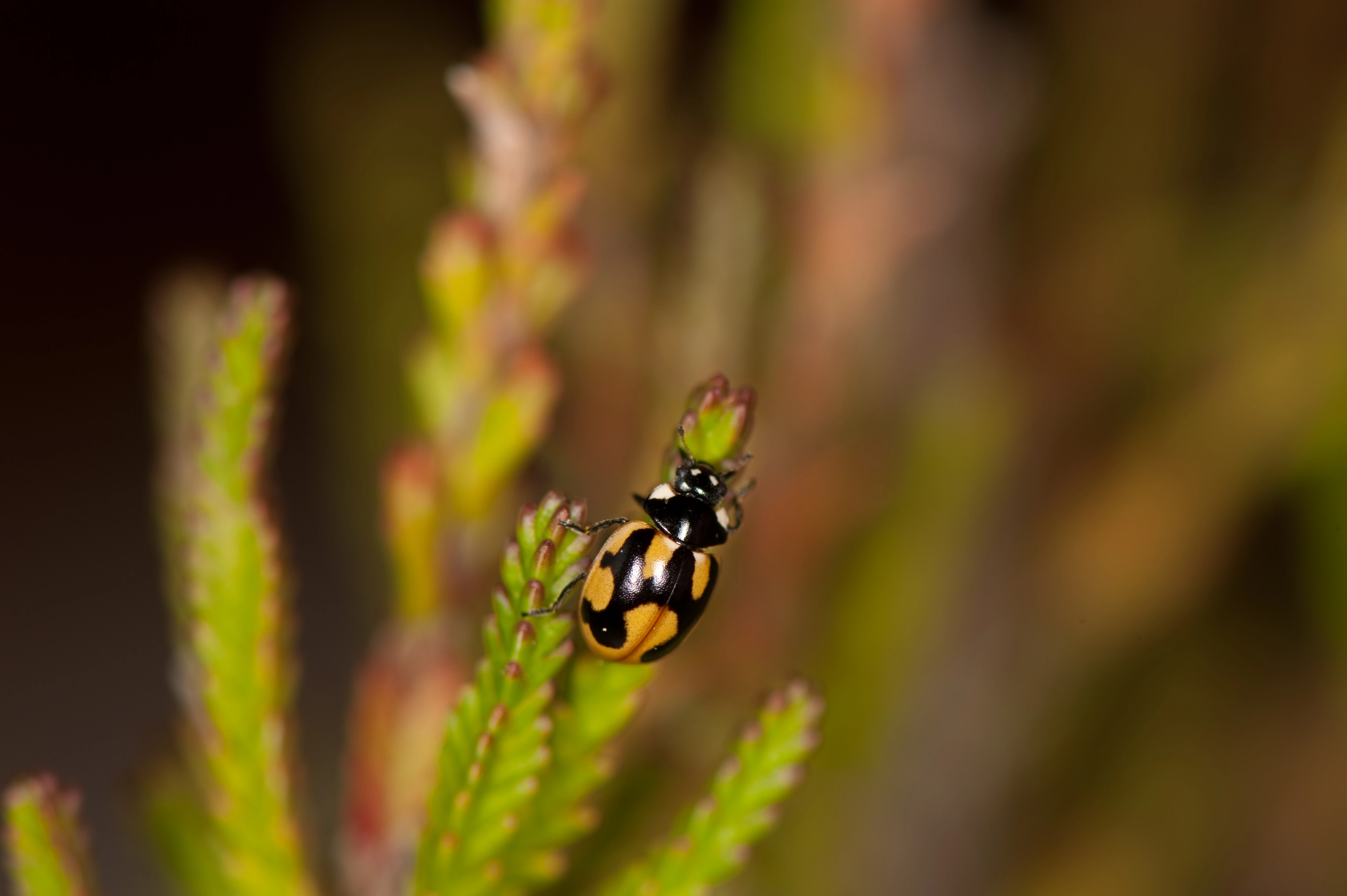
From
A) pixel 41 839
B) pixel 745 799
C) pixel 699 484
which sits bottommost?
pixel 745 799

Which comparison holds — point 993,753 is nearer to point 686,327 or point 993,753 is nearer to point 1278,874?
point 1278,874

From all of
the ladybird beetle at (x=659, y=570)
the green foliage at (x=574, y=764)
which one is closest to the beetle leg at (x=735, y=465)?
the ladybird beetle at (x=659, y=570)

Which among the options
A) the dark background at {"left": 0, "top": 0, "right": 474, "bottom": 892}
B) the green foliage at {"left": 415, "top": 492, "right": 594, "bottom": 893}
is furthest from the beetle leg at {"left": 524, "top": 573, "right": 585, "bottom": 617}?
the dark background at {"left": 0, "top": 0, "right": 474, "bottom": 892}

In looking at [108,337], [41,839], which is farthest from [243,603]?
[108,337]

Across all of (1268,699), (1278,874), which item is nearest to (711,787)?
(1268,699)

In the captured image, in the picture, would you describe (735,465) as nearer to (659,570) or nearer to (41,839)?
(659,570)

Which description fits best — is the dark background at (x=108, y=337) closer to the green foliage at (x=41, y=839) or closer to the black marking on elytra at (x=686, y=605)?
the black marking on elytra at (x=686, y=605)
